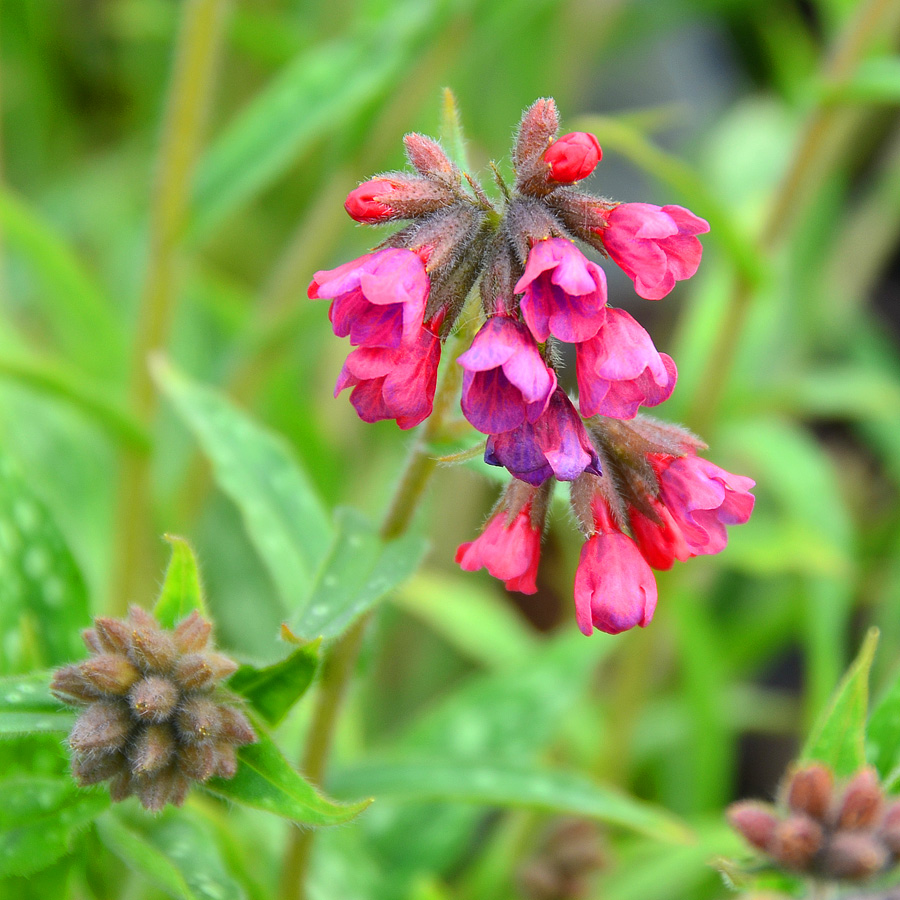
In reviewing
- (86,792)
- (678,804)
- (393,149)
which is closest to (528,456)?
(86,792)

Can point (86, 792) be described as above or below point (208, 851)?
above

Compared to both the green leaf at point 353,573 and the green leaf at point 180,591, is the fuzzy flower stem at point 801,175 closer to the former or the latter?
the green leaf at point 353,573

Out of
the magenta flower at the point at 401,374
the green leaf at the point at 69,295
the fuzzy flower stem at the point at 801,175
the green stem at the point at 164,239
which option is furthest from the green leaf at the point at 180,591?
the fuzzy flower stem at the point at 801,175

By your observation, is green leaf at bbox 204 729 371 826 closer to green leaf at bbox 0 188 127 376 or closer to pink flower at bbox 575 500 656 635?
pink flower at bbox 575 500 656 635

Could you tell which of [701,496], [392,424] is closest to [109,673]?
[701,496]

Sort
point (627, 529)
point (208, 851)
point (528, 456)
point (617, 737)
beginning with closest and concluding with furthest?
1. point (528, 456)
2. point (627, 529)
3. point (208, 851)
4. point (617, 737)

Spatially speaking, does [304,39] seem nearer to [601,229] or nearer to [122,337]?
[122,337]

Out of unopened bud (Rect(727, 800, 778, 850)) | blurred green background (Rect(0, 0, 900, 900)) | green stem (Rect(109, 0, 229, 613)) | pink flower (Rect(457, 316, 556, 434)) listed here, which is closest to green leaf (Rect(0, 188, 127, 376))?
blurred green background (Rect(0, 0, 900, 900))
